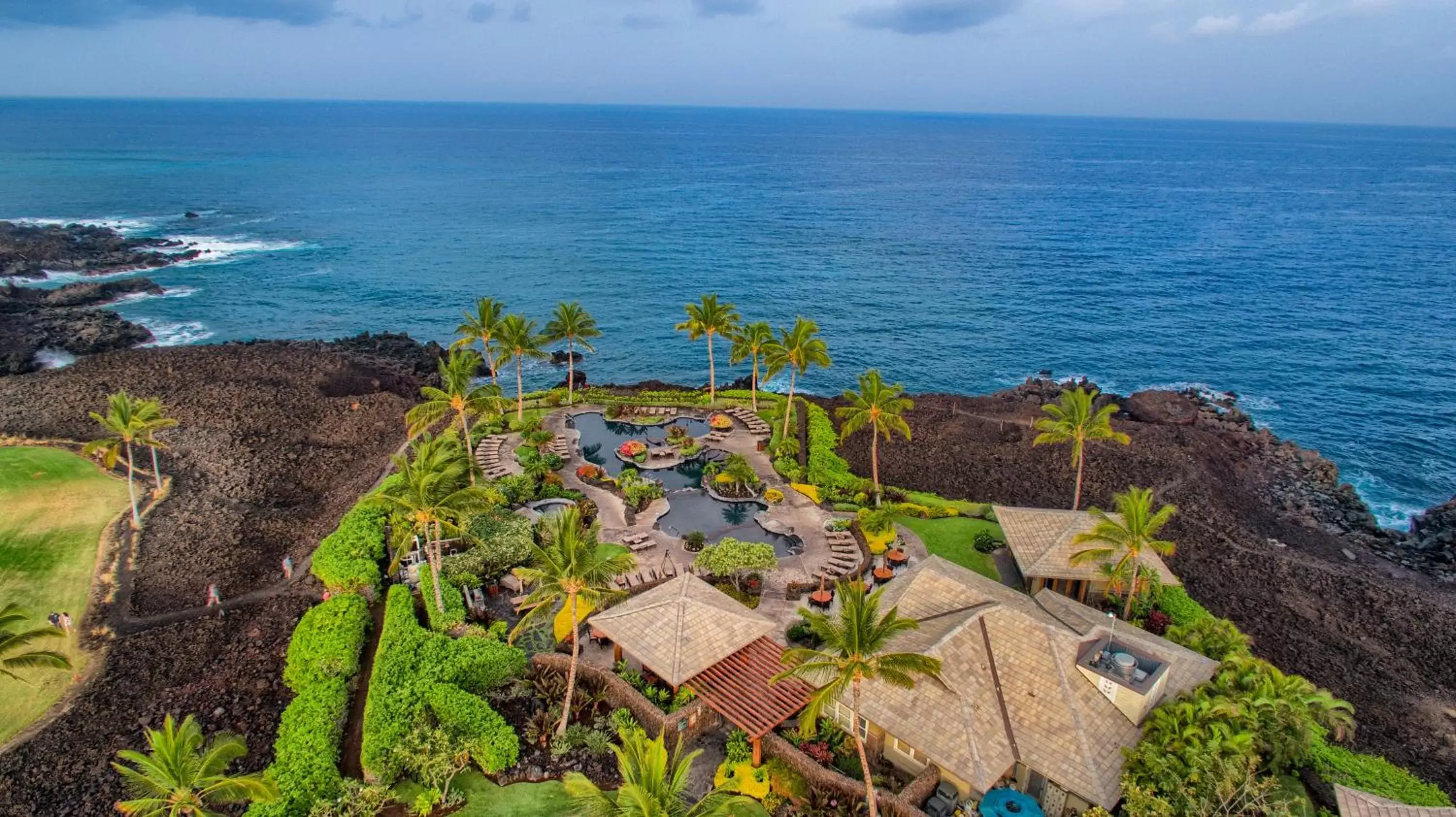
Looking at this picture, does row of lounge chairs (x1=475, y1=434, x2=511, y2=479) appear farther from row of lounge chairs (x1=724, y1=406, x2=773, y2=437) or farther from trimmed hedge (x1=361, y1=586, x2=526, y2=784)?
row of lounge chairs (x1=724, y1=406, x2=773, y2=437)

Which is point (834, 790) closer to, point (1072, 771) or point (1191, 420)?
point (1072, 771)

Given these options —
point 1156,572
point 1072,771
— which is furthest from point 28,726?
point 1156,572

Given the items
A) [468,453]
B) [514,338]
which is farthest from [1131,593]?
[514,338]

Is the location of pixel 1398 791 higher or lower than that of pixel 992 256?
lower

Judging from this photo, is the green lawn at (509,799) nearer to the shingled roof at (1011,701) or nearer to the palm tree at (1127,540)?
the shingled roof at (1011,701)

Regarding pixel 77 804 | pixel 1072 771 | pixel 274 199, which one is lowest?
pixel 77 804
